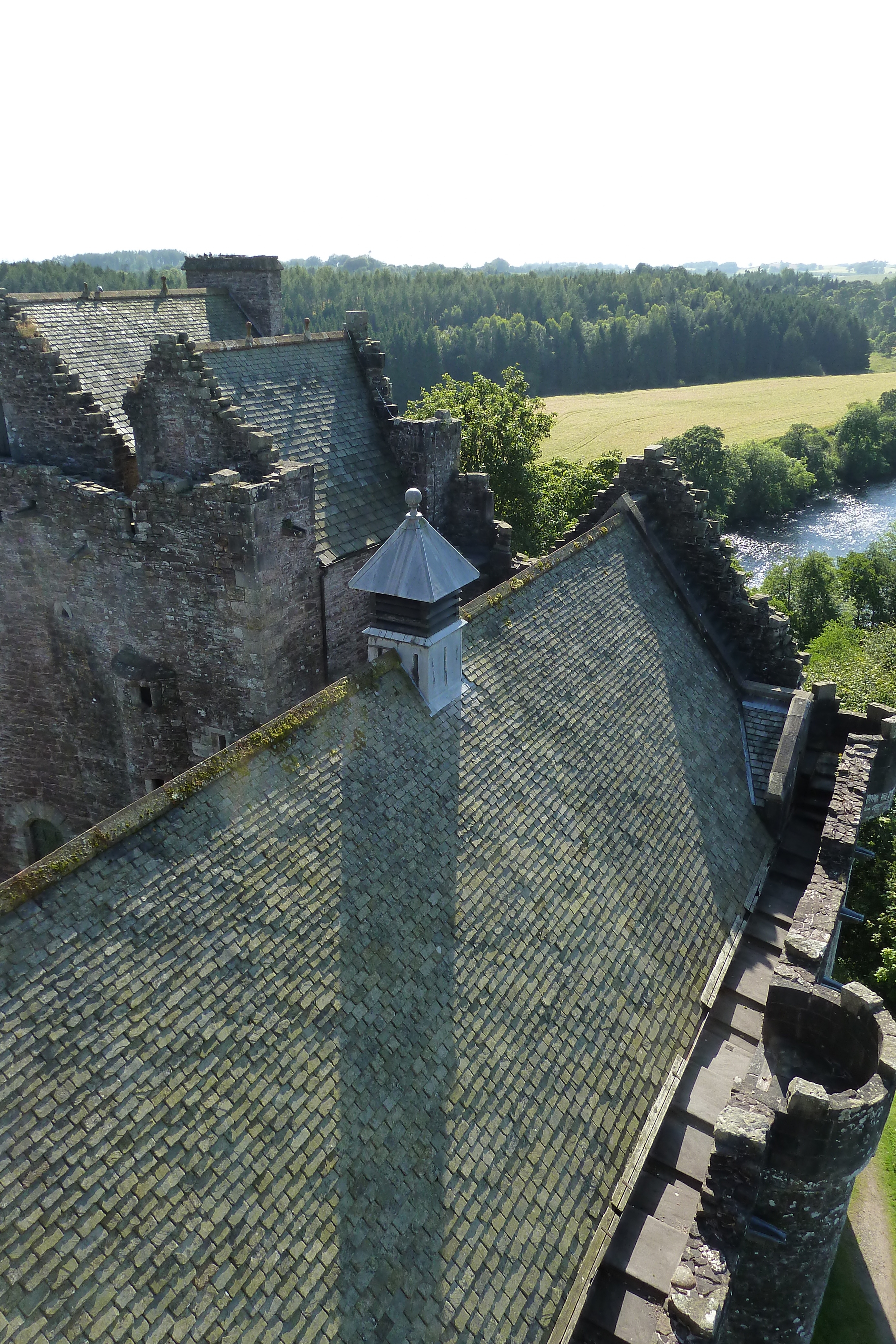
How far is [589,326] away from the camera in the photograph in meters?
141

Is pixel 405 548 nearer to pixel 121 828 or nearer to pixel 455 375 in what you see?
pixel 121 828

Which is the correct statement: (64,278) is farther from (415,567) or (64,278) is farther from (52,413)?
(415,567)

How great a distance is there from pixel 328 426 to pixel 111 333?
5.45 m

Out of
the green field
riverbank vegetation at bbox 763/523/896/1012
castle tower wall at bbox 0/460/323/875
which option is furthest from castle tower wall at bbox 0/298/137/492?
the green field

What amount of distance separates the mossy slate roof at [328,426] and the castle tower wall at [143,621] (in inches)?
81.0

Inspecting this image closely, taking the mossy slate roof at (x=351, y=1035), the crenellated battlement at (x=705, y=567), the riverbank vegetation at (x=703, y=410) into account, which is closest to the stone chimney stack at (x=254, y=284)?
the crenellated battlement at (x=705, y=567)

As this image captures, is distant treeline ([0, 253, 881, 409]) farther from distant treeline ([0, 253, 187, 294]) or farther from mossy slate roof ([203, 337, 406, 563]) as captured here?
mossy slate roof ([203, 337, 406, 563])

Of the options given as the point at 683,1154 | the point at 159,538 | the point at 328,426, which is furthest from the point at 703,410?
the point at 683,1154

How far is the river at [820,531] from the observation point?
79.9 meters

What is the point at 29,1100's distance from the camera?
808cm

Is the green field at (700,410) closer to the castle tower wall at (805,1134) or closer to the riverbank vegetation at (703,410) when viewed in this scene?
the riverbank vegetation at (703,410)

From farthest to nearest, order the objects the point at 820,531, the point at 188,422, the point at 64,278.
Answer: the point at 64,278
the point at 820,531
the point at 188,422

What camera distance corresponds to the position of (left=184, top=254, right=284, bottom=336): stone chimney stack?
2727cm

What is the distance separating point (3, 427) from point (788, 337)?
152 meters
